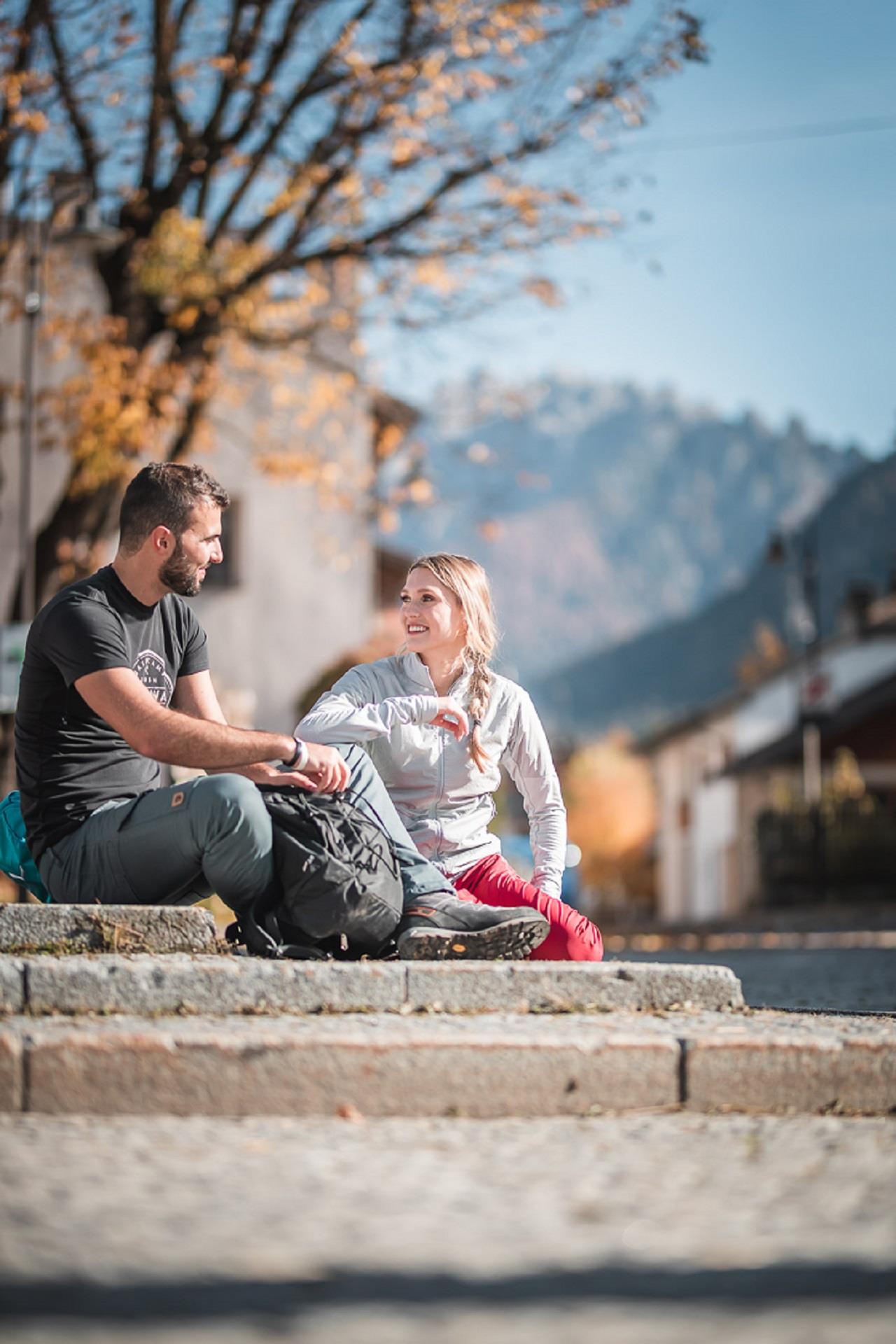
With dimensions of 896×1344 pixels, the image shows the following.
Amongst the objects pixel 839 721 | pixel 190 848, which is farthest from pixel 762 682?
pixel 190 848

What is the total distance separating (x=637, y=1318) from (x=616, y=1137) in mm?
1244

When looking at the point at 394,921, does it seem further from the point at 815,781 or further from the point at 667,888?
the point at 667,888

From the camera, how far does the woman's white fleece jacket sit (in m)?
5.31

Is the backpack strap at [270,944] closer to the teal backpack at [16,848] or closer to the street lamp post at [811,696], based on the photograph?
the teal backpack at [16,848]

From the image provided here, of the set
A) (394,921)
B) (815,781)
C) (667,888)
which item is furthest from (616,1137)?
(667,888)

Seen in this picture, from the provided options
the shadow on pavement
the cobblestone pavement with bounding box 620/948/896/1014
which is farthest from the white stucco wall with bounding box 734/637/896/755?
the shadow on pavement

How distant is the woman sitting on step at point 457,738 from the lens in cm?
529

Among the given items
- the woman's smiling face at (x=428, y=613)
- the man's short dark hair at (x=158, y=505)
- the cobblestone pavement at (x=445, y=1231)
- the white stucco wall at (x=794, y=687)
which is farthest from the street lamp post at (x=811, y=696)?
the cobblestone pavement at (x=445, y=1231)

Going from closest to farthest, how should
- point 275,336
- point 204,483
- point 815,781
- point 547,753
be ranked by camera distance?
point 204,483, point 547,753, point 275,336, point 815,781

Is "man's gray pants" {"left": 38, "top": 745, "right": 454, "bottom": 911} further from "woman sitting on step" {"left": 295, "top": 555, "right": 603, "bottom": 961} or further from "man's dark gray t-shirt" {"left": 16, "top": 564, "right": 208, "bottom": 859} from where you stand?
"woman sitting on step" {"left": 295, "top": 555, "right": 603, "bottom": 961}

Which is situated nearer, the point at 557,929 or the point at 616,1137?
→ the point at 616,1137

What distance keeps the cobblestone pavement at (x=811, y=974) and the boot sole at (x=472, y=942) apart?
2.79 feet

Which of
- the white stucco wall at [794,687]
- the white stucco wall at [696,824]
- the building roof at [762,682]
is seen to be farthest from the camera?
the white stucco wall at [696,824]

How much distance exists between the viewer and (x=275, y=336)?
1563cm
